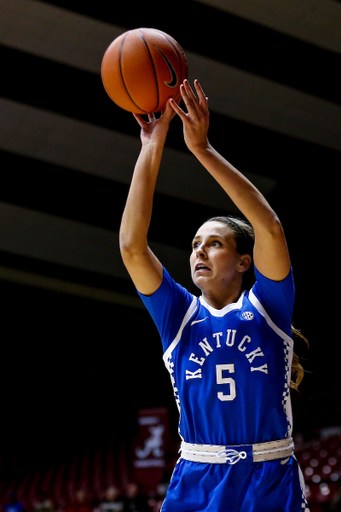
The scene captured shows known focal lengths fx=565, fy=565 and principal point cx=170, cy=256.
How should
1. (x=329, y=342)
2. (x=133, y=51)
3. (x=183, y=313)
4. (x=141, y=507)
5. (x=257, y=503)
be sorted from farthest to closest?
(x=329, y=342)
(x=141, y=507)
(x=133, y=51)
(x=183, y=313)
(x=257, y=503)

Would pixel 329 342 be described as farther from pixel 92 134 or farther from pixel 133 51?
pixel 133 51

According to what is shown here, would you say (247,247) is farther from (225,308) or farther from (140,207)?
(140,207)

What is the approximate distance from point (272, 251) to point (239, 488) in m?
0.68

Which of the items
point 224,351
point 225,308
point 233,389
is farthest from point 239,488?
Result: point 225,308

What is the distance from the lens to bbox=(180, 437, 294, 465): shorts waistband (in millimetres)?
1607

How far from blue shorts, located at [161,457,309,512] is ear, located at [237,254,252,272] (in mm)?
639

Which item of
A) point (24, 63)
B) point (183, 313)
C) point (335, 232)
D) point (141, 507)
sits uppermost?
point (24, 63)

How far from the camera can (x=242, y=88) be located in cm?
773

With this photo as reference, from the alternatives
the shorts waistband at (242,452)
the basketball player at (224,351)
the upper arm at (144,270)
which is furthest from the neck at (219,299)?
the shorts waistband at (242,452)

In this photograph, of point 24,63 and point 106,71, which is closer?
point 106,71

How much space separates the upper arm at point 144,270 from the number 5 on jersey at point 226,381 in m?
0.32

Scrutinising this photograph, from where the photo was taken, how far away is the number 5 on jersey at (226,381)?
1.65 m

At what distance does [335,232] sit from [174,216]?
9.14 ft

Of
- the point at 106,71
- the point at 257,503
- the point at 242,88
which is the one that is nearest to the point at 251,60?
the point at 242,88
